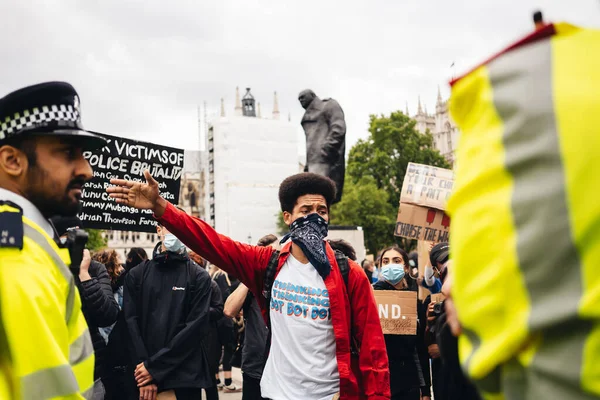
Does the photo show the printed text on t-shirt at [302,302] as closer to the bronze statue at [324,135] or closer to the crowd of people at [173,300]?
the crowd of people at [173,300]

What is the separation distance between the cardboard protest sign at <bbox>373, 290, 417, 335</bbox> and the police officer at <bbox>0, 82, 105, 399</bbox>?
3.12 metres

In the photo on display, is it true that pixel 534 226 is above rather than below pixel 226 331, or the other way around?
above

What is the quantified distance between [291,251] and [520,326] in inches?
98.9

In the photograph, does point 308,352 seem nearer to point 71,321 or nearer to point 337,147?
point 71,321

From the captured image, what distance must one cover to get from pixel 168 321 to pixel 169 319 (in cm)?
2

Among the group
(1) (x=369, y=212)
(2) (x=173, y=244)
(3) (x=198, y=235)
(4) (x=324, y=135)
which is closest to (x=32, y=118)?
(3) (x=198, y=235)

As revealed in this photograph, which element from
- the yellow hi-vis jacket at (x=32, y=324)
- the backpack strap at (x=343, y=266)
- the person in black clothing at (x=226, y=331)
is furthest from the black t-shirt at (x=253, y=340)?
the yellow hi-vis jacket at (x=32, y=324)

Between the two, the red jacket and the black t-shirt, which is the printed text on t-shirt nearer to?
the red jacket

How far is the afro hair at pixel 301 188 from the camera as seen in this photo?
144 inches

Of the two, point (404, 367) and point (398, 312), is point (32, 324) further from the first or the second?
point (404, 367)

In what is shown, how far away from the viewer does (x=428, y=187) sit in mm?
7055

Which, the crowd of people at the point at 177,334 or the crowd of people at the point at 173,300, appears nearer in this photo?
the crowd of people at the point at 173,300

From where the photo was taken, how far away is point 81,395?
176cm

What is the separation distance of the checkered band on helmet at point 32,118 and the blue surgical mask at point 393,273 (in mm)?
3691
